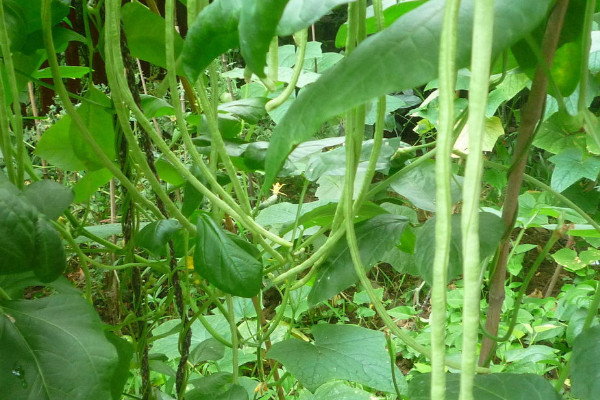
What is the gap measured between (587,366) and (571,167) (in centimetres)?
115

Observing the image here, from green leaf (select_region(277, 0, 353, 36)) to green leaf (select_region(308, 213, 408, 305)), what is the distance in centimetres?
27

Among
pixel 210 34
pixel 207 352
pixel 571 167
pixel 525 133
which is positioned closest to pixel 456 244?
pixel 525 133

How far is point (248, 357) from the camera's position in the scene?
3.74 feet

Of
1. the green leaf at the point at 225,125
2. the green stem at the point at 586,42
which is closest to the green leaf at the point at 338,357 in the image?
the green leaf at the point at 225,125

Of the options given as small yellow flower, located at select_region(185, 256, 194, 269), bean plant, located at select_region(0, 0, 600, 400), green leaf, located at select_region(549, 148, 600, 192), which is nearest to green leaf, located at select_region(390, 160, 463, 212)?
bean plant, located at select_region(0, 0, 600, 400)

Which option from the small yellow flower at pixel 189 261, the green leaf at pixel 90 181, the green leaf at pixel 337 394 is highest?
the green leaf at pixel 90 181

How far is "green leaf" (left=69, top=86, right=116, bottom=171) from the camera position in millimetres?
608

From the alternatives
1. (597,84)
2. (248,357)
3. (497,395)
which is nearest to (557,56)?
(597,84)

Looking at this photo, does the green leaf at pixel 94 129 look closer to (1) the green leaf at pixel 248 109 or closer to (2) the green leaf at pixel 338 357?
(1) the green leaf at pixel 248 109

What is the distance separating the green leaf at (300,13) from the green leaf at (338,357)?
0.38 meters

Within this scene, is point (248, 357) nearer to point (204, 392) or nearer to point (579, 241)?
point (204, 392)

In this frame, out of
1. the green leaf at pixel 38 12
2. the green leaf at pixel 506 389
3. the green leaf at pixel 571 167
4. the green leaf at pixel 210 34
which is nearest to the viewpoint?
the green leaf at pixel 210 34

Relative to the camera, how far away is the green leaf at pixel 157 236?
1.72ft

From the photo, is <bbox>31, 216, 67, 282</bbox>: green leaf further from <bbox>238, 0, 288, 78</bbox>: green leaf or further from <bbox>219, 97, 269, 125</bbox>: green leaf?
<bbox>219, 97, 269, 125</bbox>: green leaf
